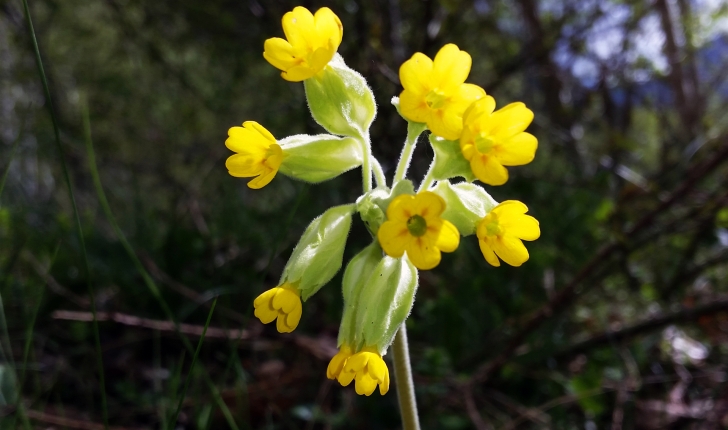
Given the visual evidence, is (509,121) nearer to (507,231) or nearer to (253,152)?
(507,231)

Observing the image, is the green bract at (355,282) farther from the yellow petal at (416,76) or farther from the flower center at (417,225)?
the yellow petal at (416,76)

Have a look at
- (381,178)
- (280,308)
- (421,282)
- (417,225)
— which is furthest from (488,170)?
(421,282)

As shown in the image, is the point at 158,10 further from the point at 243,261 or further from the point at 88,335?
the point at 88,335

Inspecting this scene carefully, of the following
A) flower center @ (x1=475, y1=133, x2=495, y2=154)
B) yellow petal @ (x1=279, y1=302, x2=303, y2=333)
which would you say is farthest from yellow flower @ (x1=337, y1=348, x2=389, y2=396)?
flower center @ (x1=475, y1=133, x2=495, y2=154)

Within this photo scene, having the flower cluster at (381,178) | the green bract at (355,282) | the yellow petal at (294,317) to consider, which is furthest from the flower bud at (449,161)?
the yellow petal at (294,317)

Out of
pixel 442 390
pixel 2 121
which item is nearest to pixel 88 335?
pixel 442 390

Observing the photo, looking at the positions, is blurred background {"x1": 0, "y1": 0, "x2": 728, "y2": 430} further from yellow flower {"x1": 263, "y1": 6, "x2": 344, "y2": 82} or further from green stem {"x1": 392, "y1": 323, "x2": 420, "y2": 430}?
green stem {"x1": 392, "y1": 323, "x2": 420, "y2": 430}

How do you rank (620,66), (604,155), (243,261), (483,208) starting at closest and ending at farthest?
(483,208), (243,261), (604,155), (620,66)
